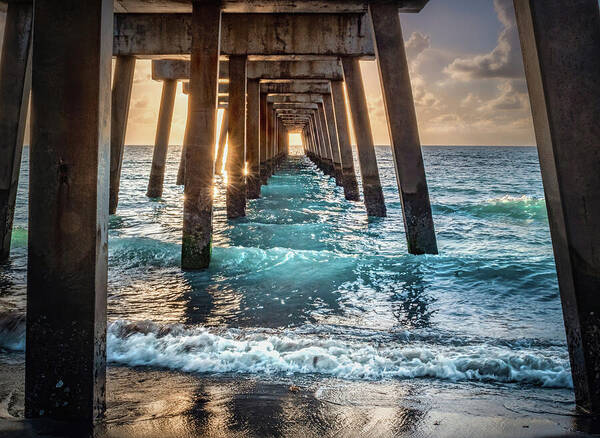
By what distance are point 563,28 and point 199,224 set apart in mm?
4925

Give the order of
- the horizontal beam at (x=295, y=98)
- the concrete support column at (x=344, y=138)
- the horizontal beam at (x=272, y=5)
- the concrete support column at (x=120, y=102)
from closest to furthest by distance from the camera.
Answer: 1. the horizontal beam at (x=272, y=5)
2. the concrete support column at (x=120, y=102)
3. the concrete support column at (x=344, y=138)
4. the horizontal beam at (x=295, y=98)

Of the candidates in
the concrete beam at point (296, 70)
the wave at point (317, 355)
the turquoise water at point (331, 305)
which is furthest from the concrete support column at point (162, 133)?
the wave at point (317, 355)

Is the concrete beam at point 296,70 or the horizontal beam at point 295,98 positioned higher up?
the horizontal beam at point 295,98

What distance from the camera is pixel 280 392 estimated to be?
270 centimetres

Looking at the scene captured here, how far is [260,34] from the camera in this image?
909 centimetres

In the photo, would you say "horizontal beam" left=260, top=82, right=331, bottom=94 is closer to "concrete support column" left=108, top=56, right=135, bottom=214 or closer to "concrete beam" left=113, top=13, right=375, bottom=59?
"concrete support column" left=108, top=56, right=135, bottom=214

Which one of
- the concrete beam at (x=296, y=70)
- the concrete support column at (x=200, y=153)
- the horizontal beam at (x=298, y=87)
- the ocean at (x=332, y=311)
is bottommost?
the ocean at (x=332, y=311)

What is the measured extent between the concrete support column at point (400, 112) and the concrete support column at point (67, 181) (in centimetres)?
516

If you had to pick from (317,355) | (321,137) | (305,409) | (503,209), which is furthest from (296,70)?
(321,137)

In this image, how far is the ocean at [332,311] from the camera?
10.2ft

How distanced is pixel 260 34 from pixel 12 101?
4.60 meters

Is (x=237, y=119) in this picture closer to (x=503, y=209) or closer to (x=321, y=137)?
(x=503, y=209)

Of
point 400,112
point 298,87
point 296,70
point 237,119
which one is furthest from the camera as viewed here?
point 298,87

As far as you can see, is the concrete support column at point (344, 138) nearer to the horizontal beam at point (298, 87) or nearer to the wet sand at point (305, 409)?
the horizontal beam at point (298, 87)
